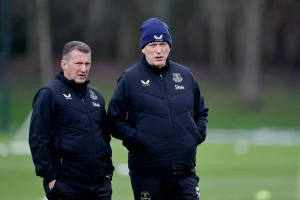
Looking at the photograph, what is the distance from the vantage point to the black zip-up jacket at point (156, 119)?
7.97m

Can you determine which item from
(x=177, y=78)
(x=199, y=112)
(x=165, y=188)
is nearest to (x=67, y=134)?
(x=165, y=188)

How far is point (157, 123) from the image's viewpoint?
7.97 metres

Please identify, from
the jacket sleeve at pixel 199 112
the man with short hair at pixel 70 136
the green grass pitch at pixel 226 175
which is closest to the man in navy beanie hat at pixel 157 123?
the jacket sleeve at pixel 199 112

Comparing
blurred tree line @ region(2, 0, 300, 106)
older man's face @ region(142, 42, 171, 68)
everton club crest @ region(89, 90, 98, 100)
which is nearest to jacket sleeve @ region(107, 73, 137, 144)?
everton club crest @ region(89, 90, 98, 100)

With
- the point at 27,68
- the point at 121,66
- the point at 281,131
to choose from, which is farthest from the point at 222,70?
the point at 281,131

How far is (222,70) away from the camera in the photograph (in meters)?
45.2

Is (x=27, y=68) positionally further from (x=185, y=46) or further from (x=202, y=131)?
(x=202, y=131)

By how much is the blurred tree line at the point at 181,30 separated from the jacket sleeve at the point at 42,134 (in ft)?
109

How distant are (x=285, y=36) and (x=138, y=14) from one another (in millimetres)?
8378

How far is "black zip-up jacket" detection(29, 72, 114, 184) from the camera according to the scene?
25.2 ft

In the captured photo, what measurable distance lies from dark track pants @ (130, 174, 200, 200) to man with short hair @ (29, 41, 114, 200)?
11.6 inches

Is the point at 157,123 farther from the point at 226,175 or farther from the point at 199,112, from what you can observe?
the point at 226,175

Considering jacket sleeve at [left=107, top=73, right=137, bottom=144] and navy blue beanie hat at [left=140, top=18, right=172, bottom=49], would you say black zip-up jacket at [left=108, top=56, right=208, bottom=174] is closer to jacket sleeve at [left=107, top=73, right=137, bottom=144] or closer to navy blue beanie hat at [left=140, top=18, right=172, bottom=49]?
jacket sleeve at [left=107, top=73, right=137, bottom=144]

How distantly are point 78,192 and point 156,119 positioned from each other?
89cm
